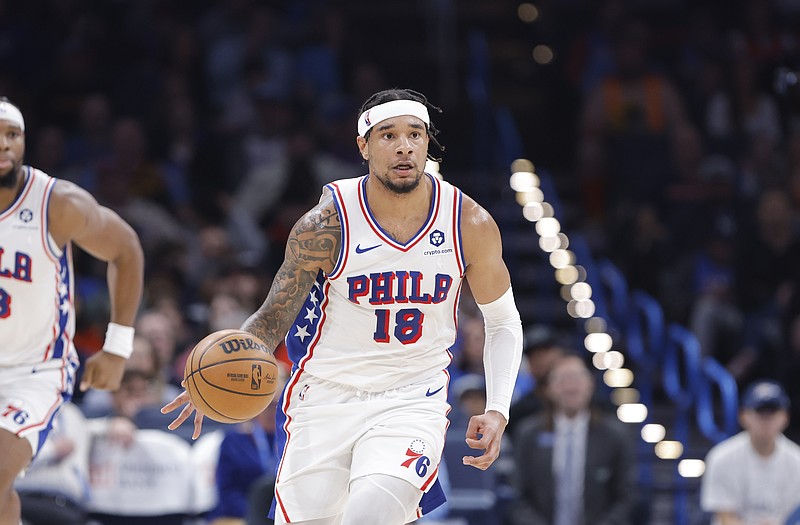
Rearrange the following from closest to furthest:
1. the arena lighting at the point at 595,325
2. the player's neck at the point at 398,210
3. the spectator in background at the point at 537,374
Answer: the player's neck at the point at 398,210, the spectator in background at the point at 537,374, the arena lighting at the point at 595,325

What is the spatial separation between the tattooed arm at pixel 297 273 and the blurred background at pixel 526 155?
488 centimetres

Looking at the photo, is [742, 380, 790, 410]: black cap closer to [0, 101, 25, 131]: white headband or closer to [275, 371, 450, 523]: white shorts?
[275, 371, 450, 523]: white shorts

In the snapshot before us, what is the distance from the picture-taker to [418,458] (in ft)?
17.7

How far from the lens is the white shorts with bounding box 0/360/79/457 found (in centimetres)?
597

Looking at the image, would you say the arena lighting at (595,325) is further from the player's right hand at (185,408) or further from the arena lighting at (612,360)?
the player's right hand at (185,408)

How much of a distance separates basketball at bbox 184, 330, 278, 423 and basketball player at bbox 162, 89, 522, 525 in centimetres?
16

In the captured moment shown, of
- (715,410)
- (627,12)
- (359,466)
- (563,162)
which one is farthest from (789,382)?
(359,466)

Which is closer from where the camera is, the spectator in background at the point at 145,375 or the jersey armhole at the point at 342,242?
the jersey armhole at the point at 342,242

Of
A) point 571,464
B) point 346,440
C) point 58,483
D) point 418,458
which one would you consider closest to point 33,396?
point 346,440

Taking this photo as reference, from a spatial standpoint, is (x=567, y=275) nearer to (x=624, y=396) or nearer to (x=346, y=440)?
(x=624, y=396)

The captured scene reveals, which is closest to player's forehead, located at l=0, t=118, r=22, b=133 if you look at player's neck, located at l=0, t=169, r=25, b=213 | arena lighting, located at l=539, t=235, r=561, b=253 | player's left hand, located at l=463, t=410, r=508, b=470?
player's neck, located at l=0, t=169, r=25, b=213

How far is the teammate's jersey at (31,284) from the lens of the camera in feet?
20.2

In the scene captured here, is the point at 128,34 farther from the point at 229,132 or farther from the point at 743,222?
the point at 743,222

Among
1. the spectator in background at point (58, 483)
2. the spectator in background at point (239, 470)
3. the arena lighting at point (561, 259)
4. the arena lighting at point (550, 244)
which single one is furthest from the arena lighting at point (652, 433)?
the spectator in background at point (58, 483)
